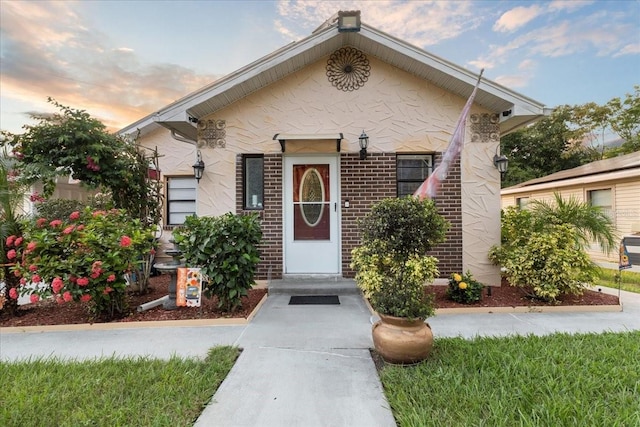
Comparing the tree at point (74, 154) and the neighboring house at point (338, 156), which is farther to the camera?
the neighboring house at point (338, 156)

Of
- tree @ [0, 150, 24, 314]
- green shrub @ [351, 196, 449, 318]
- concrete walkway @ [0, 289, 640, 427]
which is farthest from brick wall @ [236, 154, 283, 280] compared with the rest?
tree @ [0, 150, 24, 314]

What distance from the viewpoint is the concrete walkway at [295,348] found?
89.3 inches

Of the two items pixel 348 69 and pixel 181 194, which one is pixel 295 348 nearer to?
pixel 348 69

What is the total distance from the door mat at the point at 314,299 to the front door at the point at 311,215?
583mm

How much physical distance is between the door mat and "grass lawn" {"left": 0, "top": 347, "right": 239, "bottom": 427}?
2.06 meters

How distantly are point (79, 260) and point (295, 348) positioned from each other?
3.12 m

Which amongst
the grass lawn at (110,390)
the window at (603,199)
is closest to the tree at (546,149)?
the window at (603,199)

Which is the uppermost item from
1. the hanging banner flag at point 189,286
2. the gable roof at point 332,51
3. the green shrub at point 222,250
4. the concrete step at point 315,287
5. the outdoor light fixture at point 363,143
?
the gable roof at point 332,51

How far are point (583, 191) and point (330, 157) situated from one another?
11.4 m

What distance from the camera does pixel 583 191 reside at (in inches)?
455

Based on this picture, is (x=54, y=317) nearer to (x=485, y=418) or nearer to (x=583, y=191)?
(x=485, y=418)

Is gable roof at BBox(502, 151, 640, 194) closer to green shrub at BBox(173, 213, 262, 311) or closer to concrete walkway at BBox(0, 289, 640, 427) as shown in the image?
concrete walkway at BBox(0, 289, 640, 427)

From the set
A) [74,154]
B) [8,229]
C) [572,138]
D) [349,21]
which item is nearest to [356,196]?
[349,21]

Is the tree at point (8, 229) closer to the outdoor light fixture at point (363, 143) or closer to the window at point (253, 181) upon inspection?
the window at point (253, 181)
